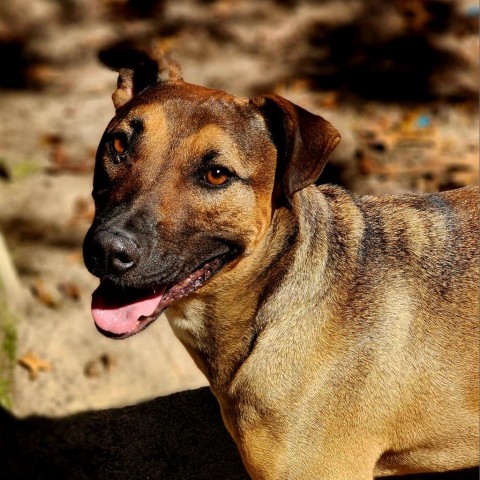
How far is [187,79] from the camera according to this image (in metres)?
8.29

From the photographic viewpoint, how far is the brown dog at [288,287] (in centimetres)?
360

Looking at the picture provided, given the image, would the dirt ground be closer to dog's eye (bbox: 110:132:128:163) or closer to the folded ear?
dog's eye (bbox: 110:132:128:163)

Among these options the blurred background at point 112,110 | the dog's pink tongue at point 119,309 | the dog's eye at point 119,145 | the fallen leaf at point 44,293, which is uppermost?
the dog's eye at point 119,145

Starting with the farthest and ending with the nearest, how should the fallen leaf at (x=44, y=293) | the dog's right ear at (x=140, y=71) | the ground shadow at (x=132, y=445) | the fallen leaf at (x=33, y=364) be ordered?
the fallen leaf at (x=44, y=293) → the fallen leaf at (x=33, y=364) → the ground shadow at (x=132, y=445) → the dog's right ear at (x=140, y=71)

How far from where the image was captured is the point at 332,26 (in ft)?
28.7

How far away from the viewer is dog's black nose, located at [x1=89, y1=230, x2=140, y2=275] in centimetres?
342

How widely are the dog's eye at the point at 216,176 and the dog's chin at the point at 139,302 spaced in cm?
35

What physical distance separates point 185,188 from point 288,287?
0.68 meters

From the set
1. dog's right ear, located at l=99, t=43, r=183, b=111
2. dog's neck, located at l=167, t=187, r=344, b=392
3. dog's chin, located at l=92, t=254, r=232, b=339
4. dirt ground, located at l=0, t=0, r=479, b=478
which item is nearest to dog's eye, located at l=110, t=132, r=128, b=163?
dog's right ear, located at l=99, t=43, r=183, b=111

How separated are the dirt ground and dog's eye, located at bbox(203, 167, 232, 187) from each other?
8.05ft

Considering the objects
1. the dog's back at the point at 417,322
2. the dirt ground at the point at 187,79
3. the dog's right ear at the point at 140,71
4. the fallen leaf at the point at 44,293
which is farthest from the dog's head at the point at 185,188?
the fallen leaf at the point at 44,293

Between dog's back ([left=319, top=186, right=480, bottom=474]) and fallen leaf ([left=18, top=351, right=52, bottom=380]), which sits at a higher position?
dog's back ([left=319, top=186, right=480, bottom=474])

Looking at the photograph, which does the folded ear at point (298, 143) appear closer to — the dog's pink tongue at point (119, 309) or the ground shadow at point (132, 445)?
the dog's pink tongue at point (119, 309)

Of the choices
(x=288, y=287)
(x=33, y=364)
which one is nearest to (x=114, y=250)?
(x=288, y=287)
